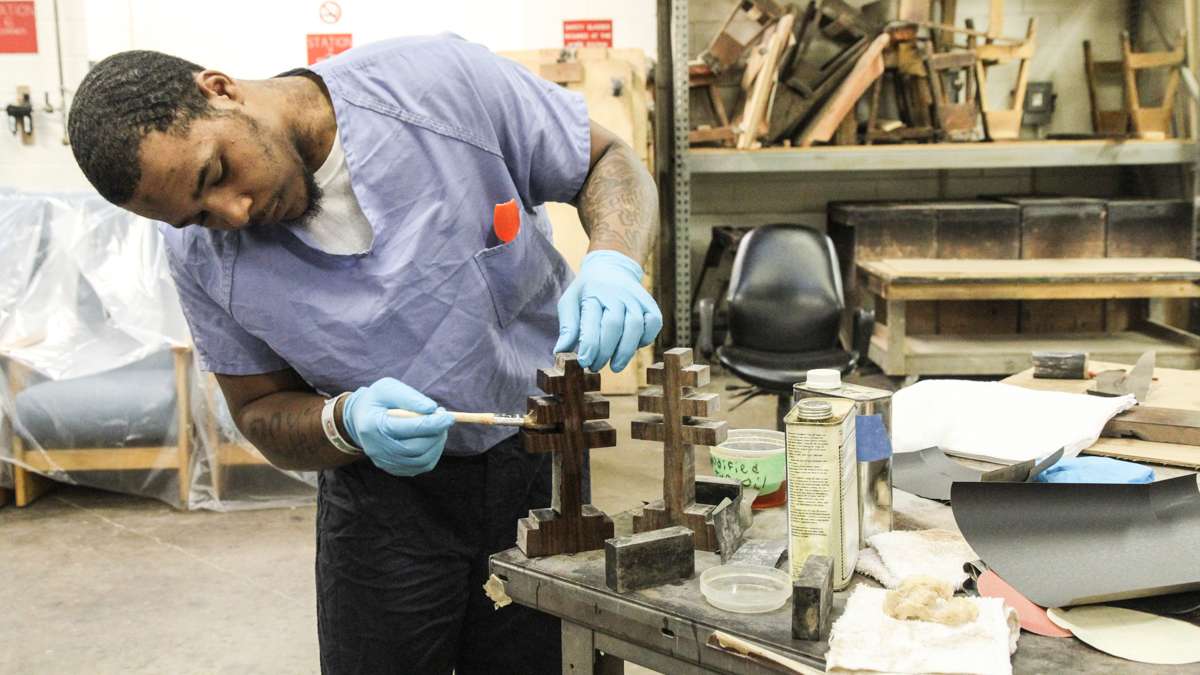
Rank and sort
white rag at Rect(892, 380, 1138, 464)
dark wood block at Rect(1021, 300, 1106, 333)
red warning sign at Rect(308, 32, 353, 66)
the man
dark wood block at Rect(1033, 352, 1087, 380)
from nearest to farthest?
1. the man
2. white rag at Rect(892, 380, 1138, 464)
3. dark wood block at Rect(1033, 352, 1087, 380)
4. dark wood block at Rect(1021, 300, 1106, 333)
5. red warning sign at Rect(308, 32, 353, 66)

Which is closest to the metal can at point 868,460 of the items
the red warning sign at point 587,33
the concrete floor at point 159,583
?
the concrete floor at point 159,583

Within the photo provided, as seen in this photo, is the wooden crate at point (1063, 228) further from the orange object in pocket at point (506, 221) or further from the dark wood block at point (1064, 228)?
the orange object in pocket at point (506, 221)

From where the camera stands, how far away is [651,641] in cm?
95

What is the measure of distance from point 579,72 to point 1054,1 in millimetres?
2296

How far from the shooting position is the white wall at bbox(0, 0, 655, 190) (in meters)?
4.47

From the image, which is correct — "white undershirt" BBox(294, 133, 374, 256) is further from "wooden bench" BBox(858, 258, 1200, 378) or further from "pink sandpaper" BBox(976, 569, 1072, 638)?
"wooden bench" BBox(858, 258, 1200, 378)

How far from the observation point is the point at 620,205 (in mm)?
1362

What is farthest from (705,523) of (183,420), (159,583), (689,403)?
(183,420)

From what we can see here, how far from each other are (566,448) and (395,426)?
7.7 inches

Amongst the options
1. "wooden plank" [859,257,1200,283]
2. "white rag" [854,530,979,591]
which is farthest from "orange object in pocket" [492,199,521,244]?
"wooden plank" [859,257,1200,283]

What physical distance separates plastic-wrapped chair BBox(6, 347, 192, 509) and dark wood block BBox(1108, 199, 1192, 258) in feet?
11.7

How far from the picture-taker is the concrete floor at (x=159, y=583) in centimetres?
239

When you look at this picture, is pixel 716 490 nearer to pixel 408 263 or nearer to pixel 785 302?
pixel 408 263

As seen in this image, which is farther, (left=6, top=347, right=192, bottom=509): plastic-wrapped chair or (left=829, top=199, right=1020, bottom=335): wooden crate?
(left=829, top=199, right=1020, bottom=335): wooden crate
